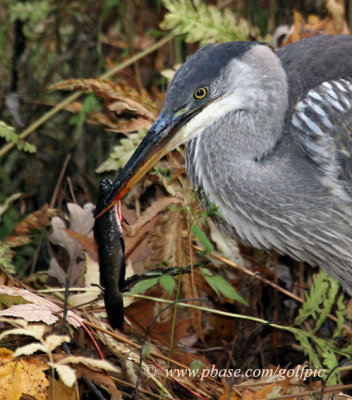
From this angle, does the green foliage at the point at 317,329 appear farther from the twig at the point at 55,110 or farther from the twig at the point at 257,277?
the twig at the point at 55,110

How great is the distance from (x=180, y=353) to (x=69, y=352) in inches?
28.4

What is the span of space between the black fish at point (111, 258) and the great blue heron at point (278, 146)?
0.48 meters

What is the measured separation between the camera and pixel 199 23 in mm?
3838

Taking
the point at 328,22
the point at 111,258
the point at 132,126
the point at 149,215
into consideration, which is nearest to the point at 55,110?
the point at 132,126

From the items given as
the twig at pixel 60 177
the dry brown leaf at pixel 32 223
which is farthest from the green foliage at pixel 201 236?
the twig at pixel 60 177

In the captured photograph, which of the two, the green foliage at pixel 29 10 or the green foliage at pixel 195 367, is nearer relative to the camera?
the green foliage at pixel 195 367

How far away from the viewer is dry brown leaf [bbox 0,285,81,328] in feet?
8.54

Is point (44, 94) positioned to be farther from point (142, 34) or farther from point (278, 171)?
point (278, 171)

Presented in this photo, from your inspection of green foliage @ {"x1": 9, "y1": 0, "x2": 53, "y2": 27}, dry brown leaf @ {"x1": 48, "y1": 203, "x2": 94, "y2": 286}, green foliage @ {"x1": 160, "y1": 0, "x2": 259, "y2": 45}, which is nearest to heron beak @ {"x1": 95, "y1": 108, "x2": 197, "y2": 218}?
dry brown leaf @ {"x1": 48, "y1": 203, "x2": 94, "y2": 286}

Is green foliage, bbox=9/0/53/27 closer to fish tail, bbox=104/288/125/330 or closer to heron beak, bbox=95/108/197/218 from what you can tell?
heron beak, bbox=95/108/197/218

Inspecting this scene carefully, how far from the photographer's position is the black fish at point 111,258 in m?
2.72

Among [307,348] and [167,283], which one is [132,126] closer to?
[167,283]
